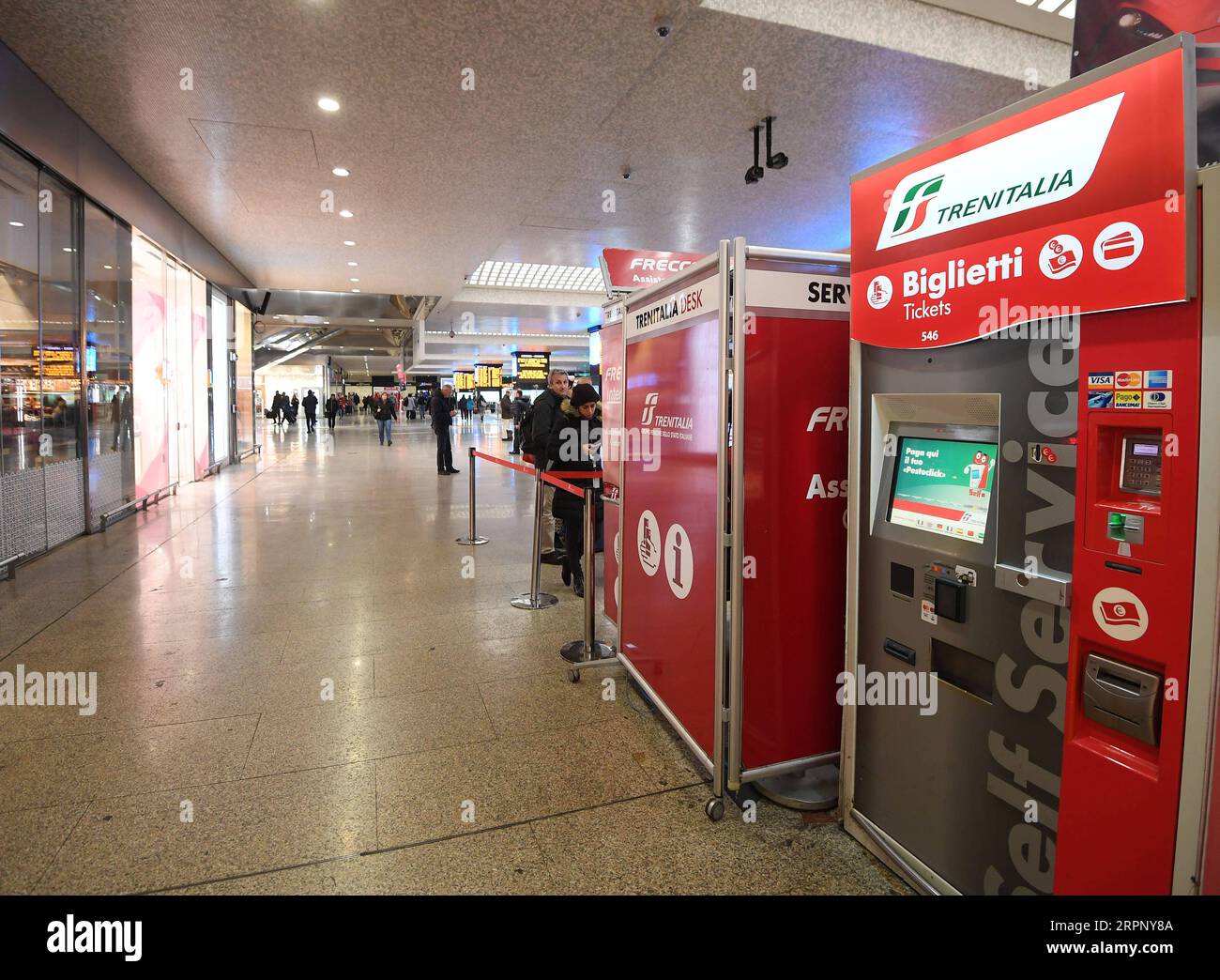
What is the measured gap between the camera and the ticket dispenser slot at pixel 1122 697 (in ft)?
4.51

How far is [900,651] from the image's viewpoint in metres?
2.01

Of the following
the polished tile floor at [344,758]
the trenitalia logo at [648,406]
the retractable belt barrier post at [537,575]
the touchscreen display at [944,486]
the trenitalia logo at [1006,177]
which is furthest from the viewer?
the retractable belt barrier post at [537,575]

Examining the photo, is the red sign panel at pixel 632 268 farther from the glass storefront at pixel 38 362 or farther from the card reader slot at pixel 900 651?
the glass storefront at pixel 38 362

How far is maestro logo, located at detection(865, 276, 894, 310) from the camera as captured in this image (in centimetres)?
192

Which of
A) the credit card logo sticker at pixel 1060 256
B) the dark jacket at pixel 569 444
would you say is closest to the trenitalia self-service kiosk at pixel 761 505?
the credit card logo sticker at pixel 1060 256

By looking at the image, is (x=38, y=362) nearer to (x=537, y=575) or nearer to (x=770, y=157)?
(x=537, y=575)

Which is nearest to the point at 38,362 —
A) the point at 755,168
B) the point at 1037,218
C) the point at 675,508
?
the point at 675,508

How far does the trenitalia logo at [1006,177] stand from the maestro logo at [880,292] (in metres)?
0.09

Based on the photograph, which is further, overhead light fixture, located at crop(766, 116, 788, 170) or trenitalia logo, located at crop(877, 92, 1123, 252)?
overhead light fixture, located at crop(766, 116, 788, 170)

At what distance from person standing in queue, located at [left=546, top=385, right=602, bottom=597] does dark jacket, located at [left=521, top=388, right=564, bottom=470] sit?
3 cm

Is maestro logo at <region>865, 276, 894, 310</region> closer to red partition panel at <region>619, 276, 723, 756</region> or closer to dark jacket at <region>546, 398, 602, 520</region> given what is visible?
red partition panel at <region>619, 276, 723, 756</region>

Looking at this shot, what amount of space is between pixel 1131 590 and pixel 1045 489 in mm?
266

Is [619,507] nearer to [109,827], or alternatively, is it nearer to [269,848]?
[269,848]

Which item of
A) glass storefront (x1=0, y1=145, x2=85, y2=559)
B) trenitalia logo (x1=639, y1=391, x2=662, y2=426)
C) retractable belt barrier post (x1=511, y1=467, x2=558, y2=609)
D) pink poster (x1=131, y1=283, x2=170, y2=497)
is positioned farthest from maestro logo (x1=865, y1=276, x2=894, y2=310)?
pink poster (x1=131, y1=283, x2=170, y2=497)
